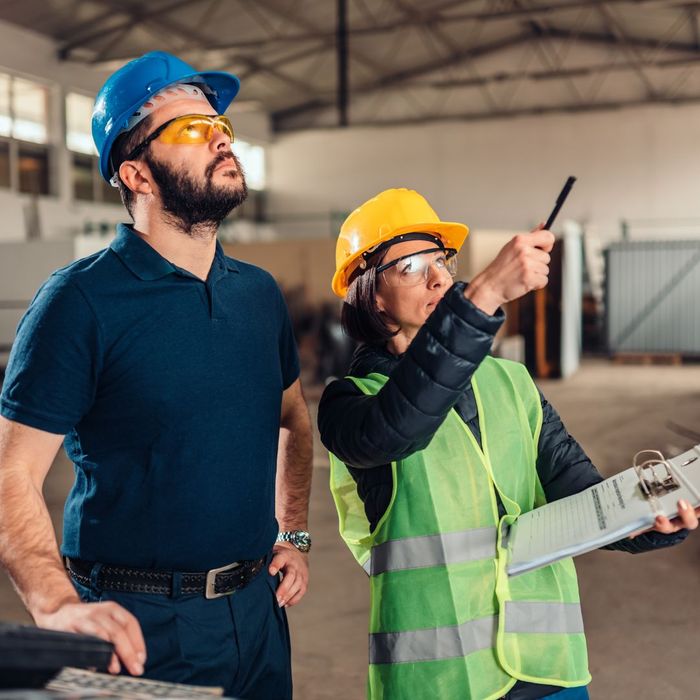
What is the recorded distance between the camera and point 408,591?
1777 millimetres

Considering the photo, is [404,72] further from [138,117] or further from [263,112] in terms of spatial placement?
[138,117]

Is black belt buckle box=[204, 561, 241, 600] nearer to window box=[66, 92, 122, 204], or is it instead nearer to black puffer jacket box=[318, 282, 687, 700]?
black puffer jacket box=[318, 282, 687, 700]

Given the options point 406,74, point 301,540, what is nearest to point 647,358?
point 406,74

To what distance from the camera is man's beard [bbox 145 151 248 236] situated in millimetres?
1899

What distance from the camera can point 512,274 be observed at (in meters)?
1.50

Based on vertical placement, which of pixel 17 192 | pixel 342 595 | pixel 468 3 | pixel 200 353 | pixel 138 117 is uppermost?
pixel 468 3

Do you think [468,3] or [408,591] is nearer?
[408,591]

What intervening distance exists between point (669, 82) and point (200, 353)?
899 inches

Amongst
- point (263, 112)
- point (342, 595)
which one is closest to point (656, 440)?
point (342, 595)

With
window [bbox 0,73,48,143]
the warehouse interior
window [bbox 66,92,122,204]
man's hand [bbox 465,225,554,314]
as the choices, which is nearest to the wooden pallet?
the warehouse interior

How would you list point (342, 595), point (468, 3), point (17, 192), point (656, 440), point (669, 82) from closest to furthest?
point (342, 595), point (656, 440), point (17, 192), point (468, 3), point (669, 82)

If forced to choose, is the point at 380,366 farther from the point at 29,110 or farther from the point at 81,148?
the point at 81,148

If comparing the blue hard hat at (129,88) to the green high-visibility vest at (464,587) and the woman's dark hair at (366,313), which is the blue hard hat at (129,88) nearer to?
the woman's dark hair at (366,313)

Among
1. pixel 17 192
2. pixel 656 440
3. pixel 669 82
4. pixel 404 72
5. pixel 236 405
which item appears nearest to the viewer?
pixel 236 405
